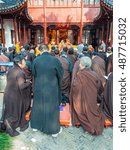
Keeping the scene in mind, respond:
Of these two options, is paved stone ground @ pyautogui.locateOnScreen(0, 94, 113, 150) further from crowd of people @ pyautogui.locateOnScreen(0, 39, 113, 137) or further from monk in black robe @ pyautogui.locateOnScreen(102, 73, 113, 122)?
monk in black robe @ pyautogui.locateOnScreen(102, 73, 113, 122)

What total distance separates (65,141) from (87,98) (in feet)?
3.09

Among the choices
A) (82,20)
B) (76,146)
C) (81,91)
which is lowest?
(76,146)

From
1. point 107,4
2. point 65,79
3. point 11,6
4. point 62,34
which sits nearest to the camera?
point 65,79

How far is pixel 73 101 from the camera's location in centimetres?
385

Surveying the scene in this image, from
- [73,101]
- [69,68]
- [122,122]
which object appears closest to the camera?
[122,122]

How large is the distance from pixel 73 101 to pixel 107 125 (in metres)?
0.92

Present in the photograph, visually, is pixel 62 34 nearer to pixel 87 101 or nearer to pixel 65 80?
pixel 65 80

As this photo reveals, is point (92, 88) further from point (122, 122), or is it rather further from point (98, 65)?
point (122, 122)

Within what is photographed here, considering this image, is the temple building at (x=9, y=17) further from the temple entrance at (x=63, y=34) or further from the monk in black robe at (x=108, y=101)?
the monk in black robe at (x=108, y=101)

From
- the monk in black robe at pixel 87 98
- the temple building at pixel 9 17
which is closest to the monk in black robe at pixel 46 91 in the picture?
the monk in black robe at pixel 87 98

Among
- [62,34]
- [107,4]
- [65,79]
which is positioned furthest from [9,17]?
[65,79]

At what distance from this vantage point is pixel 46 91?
3.40m

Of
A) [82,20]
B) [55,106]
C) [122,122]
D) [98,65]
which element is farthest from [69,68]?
[82,20]

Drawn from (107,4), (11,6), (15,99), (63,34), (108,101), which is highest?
(11,6)
